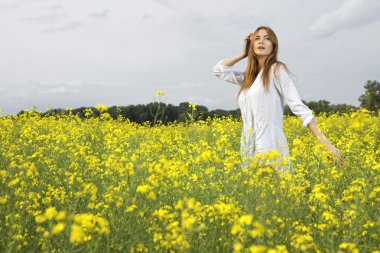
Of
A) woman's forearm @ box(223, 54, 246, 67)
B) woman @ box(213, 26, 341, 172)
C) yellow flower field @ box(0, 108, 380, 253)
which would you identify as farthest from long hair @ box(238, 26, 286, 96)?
yellow flower field @ box(0, 108, 380, 253)

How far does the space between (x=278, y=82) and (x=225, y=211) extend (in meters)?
1.52

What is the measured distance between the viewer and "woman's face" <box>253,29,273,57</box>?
12.5 ft

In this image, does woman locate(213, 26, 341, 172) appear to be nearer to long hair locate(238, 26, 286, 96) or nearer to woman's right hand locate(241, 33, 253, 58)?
long hair locate(238, 26, 286, 96)

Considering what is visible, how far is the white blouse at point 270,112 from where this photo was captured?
355 centimetres

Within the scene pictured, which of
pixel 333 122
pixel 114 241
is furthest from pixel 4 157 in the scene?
pixel 333 122

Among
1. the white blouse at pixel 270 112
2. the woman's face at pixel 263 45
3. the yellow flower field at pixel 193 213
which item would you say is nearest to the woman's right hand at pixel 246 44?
the woman's face at pixel 263 45

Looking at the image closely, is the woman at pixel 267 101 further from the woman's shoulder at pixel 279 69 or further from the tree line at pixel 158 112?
the tree line at pixel 158 112

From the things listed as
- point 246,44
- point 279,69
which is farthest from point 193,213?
point 246,44

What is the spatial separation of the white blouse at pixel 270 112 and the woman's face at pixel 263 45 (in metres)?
0.22

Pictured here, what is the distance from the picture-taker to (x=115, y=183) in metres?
3.39

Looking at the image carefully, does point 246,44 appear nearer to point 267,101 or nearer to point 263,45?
point 263,45

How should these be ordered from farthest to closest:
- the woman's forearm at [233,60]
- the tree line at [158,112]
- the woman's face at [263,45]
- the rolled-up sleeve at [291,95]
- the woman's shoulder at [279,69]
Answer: the tree line at [158,112] → the woman's forearm at [233,60] → the woman's face at [263,45] → the woman's shoulder at [279,69] → the rolled-up sleeve at [291,95]

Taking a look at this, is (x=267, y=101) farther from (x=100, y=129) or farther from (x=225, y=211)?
(x=100, y=129)

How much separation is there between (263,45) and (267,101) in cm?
53
